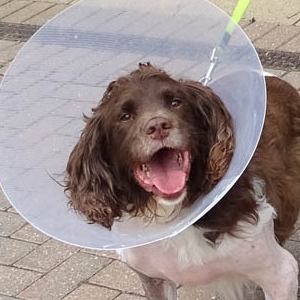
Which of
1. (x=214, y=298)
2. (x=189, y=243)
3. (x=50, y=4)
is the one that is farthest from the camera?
(x=50, y=4)

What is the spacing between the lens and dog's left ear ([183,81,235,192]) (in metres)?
2.83

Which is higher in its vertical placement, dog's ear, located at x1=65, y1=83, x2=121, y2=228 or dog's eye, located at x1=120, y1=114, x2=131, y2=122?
dog's eye, located at x1=120, y1=114, x2=131, y2=122

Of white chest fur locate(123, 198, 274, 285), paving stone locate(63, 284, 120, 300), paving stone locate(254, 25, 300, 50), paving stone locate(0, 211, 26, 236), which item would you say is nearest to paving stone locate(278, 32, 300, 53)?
paving stone locate(254, 25, 300, 50)

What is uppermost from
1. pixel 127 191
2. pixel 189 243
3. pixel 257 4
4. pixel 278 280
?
pixel 127 191

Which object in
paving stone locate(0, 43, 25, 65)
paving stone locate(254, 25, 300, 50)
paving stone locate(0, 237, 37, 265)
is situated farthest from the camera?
paving stone locate(0, 43, 25, 65)

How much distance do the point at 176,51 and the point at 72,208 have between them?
66 cm

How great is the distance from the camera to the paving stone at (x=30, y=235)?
4.45m

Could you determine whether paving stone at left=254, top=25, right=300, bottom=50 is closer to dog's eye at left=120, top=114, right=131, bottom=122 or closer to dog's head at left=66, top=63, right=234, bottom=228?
dog's head at left=66, top=63, right=234, bottom=228

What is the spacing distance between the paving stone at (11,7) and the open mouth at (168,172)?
459 cm

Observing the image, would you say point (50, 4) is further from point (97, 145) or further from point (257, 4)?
point (97, 145)

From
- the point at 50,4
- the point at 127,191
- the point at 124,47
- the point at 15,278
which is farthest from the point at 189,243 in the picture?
the point at 50,4

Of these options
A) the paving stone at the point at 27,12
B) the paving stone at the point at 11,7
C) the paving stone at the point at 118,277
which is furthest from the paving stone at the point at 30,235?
the paving stone at the point at 11,7

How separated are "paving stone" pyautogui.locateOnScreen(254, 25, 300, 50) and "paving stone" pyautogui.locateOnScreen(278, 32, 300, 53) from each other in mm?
33

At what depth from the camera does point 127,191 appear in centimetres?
296
